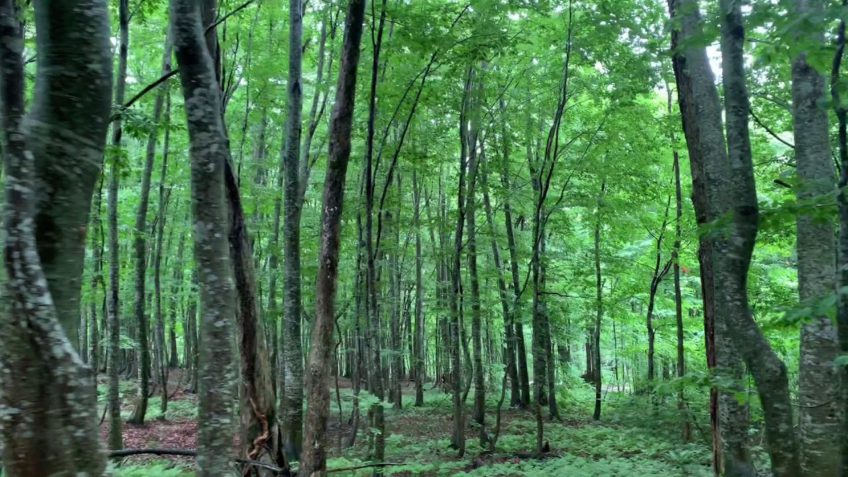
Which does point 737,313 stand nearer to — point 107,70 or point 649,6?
point 107,70

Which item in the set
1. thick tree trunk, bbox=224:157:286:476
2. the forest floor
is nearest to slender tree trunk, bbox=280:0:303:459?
the forest floor

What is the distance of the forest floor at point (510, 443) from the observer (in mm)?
9356

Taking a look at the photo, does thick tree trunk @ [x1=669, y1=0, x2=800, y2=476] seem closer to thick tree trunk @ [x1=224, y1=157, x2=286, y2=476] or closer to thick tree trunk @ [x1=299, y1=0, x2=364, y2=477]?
thick tree trunk @ [x1=299, y1=0, x2=364, y2=477]

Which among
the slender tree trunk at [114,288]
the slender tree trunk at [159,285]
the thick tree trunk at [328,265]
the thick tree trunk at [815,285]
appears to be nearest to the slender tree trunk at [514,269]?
the thick tree trunk at [815,285]

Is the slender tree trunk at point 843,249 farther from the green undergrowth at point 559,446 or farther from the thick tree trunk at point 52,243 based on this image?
the green undergrowth at point 559,446

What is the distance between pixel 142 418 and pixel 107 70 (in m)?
14.7

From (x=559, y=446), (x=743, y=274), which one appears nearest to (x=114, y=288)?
(x=559, y=446)

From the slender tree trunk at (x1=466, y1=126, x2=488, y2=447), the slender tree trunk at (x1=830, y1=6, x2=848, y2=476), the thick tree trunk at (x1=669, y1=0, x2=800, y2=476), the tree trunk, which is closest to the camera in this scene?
the slender tree trunk at (x1=830, y1=6, x2=848, y2=476)

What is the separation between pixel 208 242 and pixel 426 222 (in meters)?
9.44

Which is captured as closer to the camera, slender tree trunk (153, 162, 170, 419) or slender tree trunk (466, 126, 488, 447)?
slender tree trunk (466, 126, 488, 447)

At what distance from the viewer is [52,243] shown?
2.46 m

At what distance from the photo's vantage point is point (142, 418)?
47.7 feet

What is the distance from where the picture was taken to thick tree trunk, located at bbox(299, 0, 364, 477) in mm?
5660

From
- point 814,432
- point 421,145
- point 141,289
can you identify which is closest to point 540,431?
point 814,432
